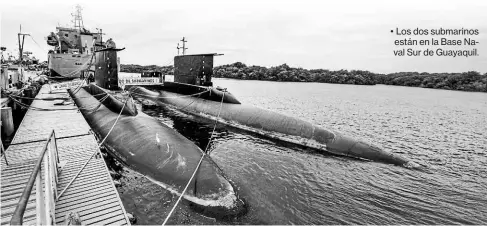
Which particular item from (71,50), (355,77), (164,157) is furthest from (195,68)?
(355,77)

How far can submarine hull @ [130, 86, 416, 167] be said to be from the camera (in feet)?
42.0

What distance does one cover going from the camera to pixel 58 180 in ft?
Result: 24.0

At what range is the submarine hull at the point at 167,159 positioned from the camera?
7.61m

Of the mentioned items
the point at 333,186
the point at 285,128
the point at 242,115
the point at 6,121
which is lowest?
the point at 333,186

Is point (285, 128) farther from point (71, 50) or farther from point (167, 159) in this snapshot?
point (71, 50)

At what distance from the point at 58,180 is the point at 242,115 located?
11.8m

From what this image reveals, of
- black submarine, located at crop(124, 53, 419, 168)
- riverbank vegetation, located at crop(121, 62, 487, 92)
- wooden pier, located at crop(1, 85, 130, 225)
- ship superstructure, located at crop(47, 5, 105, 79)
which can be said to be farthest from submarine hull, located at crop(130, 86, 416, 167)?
riverbank vegetation, located at crop(121, 62, 487, 92)

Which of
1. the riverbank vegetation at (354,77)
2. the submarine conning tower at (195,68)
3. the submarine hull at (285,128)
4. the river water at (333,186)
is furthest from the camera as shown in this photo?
the riverbank vegetation at (354,77)

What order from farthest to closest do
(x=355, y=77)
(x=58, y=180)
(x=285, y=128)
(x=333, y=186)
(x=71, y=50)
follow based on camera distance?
(x=355, y=77), (x=71, y=50), (x=285, y=128), (x=333, y=186), (x=58, y=180)

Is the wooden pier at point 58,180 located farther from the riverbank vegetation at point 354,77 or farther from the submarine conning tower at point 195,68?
the riverbank vegetation at point 354,77

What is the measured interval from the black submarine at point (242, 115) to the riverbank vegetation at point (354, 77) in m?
50.9

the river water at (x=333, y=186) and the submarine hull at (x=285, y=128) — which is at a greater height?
the submarine hull at (x=285, y=128)

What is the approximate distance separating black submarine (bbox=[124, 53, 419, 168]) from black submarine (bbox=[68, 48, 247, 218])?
4952 millimetres

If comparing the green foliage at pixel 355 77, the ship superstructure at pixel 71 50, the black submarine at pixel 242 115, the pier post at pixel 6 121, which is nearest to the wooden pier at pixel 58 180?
the pier post at pixel 6 121
